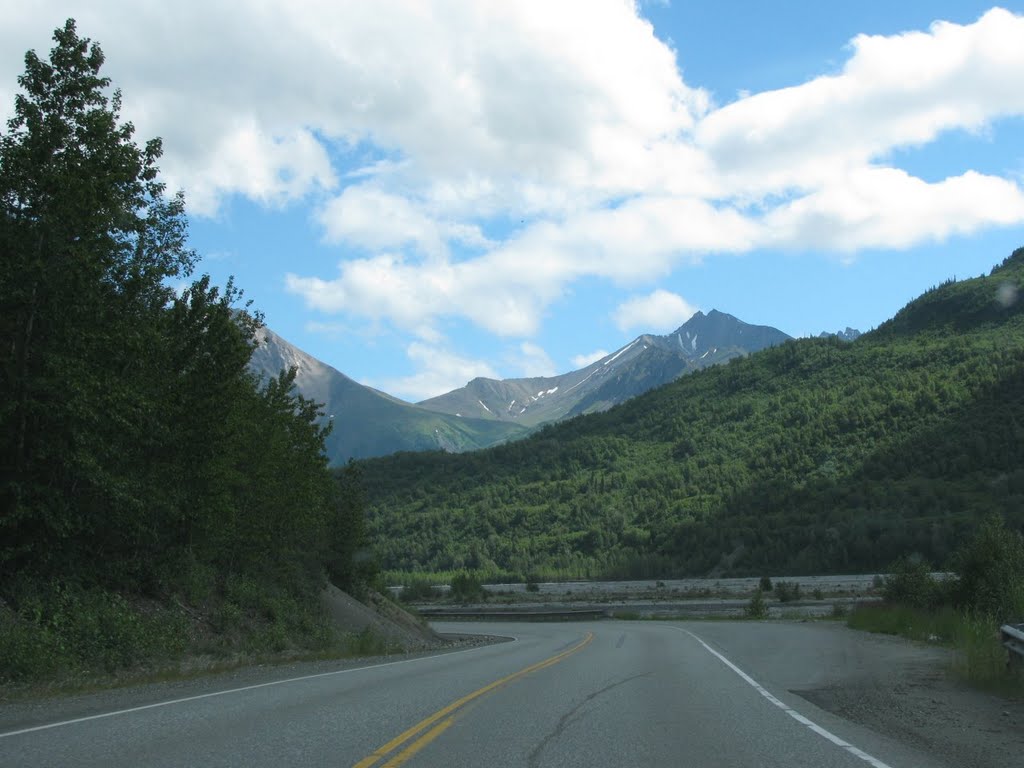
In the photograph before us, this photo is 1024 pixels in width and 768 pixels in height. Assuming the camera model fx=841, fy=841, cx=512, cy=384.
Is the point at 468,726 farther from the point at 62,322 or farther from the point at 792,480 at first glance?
the point at 792,480

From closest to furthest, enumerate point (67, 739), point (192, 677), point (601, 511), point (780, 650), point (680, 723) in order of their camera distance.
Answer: point (67, 739) → point (680, 723) → point (192, 677) → point (780, 650) → point (601, 511)

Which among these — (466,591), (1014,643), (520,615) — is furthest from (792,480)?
(1014,643)

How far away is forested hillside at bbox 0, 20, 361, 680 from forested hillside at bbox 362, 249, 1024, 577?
75.5m

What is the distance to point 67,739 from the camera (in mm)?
8422

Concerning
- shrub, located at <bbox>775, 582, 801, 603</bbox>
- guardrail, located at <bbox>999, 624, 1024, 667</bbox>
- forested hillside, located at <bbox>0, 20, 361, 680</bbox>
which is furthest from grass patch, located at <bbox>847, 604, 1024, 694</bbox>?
shrub, located at <bbox>775, 582, 801, 603</bbox>

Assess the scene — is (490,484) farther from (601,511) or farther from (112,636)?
(112,636)

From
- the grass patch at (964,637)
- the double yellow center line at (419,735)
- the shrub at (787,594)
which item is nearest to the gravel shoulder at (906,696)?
→ the grass patch at (964,637)

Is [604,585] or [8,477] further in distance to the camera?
[604,585]

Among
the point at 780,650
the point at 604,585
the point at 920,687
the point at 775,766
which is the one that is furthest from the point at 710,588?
the point at 775,766

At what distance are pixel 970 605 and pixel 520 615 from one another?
45.2 meters

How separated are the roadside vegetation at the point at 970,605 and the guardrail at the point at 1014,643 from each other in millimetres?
152

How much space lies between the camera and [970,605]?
1064 inches

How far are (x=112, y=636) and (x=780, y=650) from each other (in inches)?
681

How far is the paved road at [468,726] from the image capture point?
7637mm
